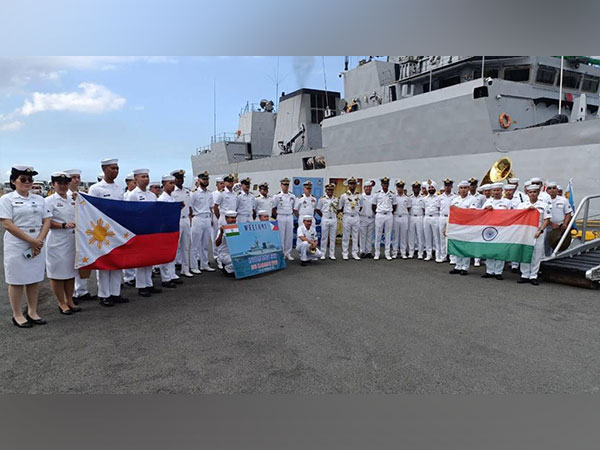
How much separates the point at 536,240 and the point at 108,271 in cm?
648

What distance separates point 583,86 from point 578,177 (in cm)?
555

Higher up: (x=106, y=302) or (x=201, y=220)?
(x=201, y=220)

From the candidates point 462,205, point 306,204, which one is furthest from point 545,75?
point 306,204

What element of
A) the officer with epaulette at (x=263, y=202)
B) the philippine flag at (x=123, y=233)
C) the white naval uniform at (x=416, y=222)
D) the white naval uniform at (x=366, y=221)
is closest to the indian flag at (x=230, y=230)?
the philippine flag at (x=123, y=233)

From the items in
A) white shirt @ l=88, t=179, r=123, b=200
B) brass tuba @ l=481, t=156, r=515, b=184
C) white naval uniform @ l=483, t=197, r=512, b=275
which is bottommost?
white naval uniform @ l=483, t=197, r=512, b=275

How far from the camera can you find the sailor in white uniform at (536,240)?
21.2 feet

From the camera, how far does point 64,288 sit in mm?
4902

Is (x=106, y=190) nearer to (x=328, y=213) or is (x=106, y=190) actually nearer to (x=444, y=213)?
(x=328, y=213)

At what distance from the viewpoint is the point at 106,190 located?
5.21m

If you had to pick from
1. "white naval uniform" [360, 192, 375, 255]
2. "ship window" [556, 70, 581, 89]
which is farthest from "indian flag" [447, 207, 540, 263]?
"ship window" [556, 70, 581, 89]

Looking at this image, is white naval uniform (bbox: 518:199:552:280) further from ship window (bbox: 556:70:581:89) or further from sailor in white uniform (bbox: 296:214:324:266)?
ship window (bbox: 556:70:581:89)

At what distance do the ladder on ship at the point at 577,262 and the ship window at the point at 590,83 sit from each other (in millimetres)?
7416

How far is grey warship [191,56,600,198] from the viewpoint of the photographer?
963cm

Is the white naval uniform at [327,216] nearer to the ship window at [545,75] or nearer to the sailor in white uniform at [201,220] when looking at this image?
the sailor in white uniform at [201,220]
